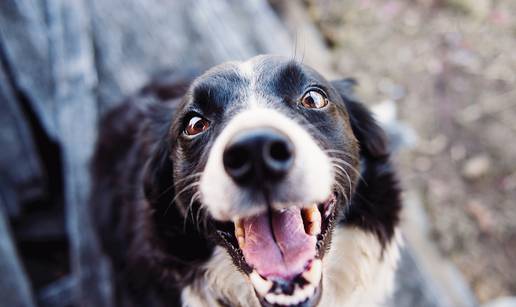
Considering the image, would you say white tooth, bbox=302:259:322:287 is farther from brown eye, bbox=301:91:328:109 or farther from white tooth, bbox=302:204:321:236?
brown eye, bbox=301:91:328:109

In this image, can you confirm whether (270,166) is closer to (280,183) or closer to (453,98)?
(280,183)

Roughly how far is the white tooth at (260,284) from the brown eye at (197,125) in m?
0.57

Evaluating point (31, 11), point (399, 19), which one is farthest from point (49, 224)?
point (399, 19)

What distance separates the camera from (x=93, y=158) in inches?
111

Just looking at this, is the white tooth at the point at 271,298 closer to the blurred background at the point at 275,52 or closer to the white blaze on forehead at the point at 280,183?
the white blaze on forehead at the point at 280,183

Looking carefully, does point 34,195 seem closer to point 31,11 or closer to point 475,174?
point 31,11

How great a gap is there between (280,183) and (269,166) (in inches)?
2.9

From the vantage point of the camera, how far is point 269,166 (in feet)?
4.24

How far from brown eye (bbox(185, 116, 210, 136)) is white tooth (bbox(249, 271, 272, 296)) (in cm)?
57

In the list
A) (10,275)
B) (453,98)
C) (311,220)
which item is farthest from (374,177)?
(453,98)

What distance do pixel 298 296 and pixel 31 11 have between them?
223cm

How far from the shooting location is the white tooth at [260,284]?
57.6 inches

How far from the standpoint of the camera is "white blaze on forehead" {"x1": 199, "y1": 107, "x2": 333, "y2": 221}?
134 centimetres

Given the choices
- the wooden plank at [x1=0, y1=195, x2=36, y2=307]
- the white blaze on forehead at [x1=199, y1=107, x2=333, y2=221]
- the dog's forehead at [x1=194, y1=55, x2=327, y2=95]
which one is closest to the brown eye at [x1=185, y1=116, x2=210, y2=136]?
the dog's forehead at [x1=194, y1=55, x2=327, y2=95]
